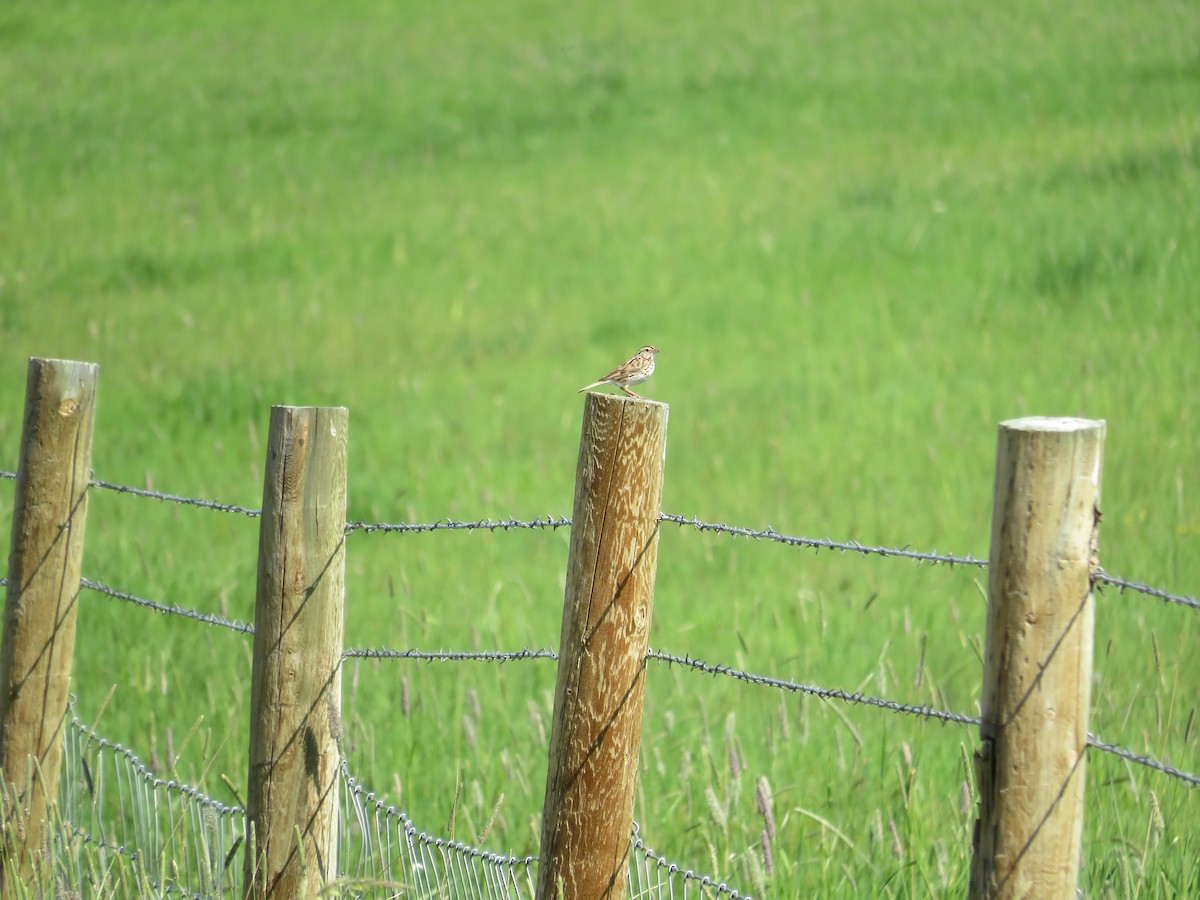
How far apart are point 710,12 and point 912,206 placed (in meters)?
11.5

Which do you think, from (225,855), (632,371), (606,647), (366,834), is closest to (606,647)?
(606,647)

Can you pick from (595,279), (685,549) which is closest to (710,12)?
(595,279)

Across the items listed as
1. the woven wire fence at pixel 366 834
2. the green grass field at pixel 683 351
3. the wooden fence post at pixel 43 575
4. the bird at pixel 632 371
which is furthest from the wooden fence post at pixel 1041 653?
the wooden fence post at pixel 43 575

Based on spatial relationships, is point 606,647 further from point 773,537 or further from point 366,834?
point 366,834

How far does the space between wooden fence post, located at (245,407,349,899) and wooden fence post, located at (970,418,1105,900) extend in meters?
1.57

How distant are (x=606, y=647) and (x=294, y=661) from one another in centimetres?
81

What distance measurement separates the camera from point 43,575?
11.5ft

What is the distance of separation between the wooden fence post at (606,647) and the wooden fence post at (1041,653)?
0.78 metres

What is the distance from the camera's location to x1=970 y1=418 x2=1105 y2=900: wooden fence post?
194 cm

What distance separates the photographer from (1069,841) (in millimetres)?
1977

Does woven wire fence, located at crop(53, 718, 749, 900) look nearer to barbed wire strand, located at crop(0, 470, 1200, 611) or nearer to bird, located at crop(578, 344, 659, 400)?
barbed wire strand, located at crop(0, 470, 1200, 611)

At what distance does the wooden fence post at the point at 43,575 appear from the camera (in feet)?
11.4

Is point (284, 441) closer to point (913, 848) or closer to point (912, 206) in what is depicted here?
point (913, 848)

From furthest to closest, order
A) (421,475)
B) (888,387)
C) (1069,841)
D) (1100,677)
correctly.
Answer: (888,387) < (421,475) < (1100,677) < (1069,841)
